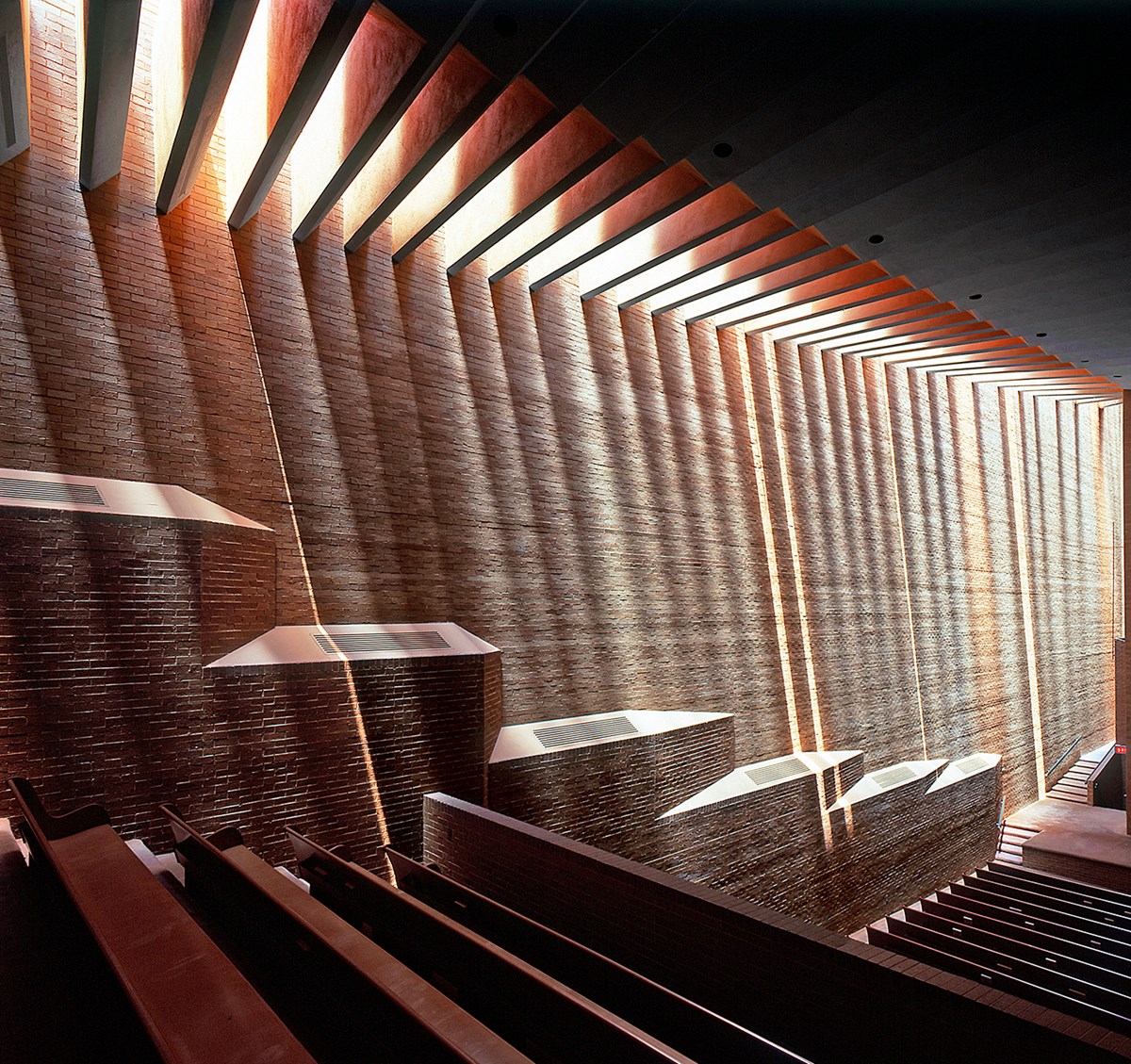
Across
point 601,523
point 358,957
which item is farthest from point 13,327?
point 601,523

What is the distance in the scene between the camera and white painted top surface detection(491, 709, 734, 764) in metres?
5.99

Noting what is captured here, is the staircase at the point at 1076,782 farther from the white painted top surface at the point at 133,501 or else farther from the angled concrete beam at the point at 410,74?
the angled concrete beam at the point at 410,74

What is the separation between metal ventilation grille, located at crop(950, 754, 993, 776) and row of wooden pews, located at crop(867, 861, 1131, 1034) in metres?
2.40

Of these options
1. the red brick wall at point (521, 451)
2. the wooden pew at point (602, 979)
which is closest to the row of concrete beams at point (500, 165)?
the red brick wall at point (521, 451)

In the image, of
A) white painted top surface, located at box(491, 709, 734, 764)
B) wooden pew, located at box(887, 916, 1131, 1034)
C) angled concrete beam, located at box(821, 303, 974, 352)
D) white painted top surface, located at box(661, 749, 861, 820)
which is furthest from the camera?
angled concrete beam, located at box(821, 303, 974, 352)

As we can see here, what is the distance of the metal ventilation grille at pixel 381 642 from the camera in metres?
5.34

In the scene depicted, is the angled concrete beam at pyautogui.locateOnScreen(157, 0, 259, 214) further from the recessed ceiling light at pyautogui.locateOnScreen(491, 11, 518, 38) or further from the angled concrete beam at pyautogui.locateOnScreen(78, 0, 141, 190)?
the recessed ceiling light at pyautogui.locateOnScreen(491, 11, 518, 38)

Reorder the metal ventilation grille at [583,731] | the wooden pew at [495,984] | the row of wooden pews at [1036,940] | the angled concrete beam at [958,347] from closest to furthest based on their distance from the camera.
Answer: the wooden pew at [495,984], the row of wooden pews at [1036,940], the metal ventilation grille at [583,731], the angled concrete beam at [958,347]

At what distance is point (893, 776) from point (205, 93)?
9.89 metres

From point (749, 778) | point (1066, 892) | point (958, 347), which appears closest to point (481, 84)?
point (749, 778)

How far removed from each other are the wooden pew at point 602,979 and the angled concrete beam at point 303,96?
13.3ft

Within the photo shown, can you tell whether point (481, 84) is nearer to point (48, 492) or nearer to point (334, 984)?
point (48, 492)

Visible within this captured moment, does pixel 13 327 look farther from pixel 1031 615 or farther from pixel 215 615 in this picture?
pixel 1031 615

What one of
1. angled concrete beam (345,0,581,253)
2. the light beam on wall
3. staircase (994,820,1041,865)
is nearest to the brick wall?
angled concrete beam (345,0,581,253)
